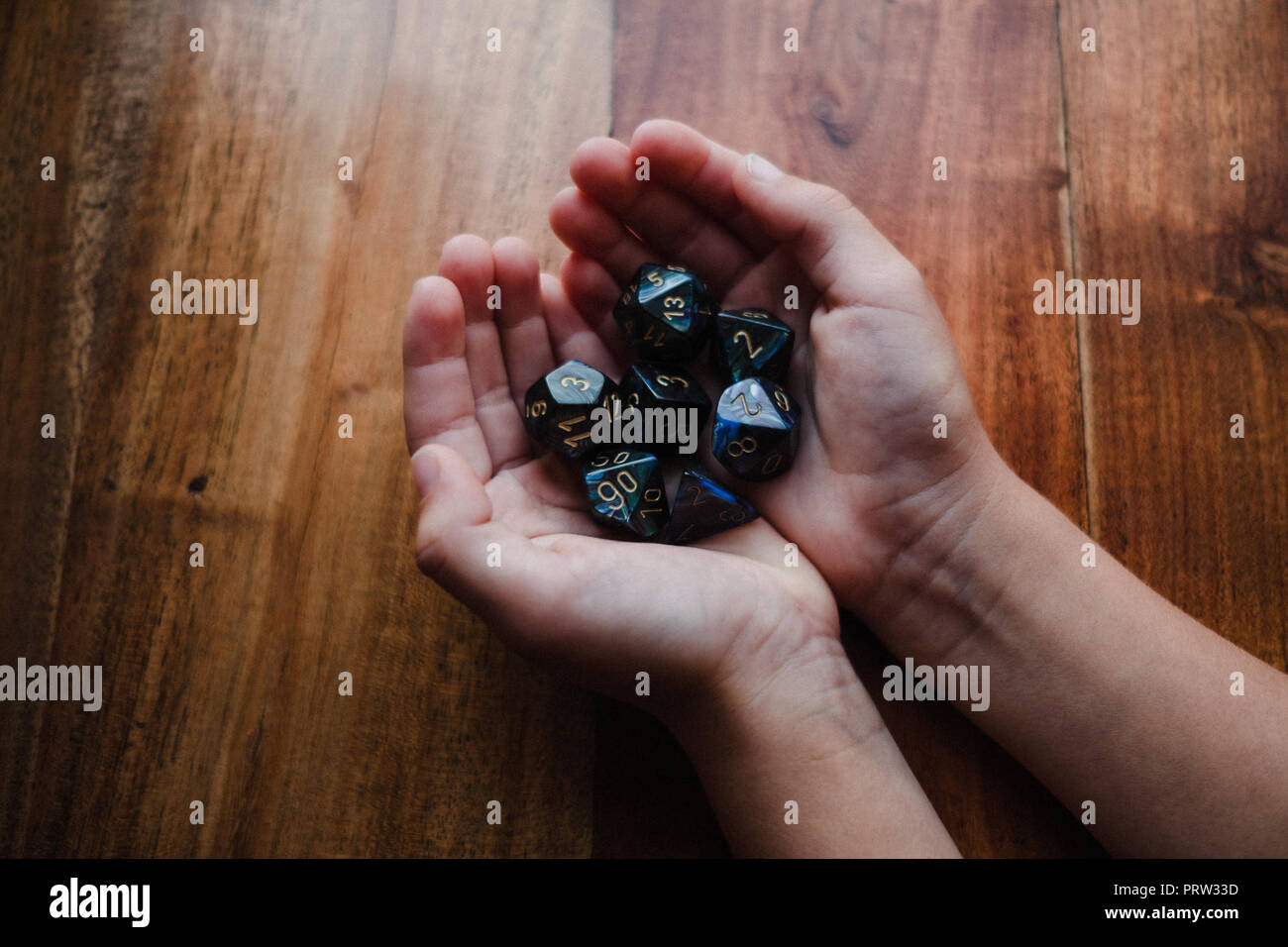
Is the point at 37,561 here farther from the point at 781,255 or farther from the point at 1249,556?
the point at 1249,556

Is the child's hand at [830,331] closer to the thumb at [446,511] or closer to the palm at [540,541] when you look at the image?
the palm at [540,541]

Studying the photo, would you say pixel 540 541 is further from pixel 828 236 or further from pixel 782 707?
pixel 828 236

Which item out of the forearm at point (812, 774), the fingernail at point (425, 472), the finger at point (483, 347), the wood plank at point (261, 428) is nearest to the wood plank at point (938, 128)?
the wood plank at point (261, 428)

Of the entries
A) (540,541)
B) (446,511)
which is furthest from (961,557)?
(446,511)
